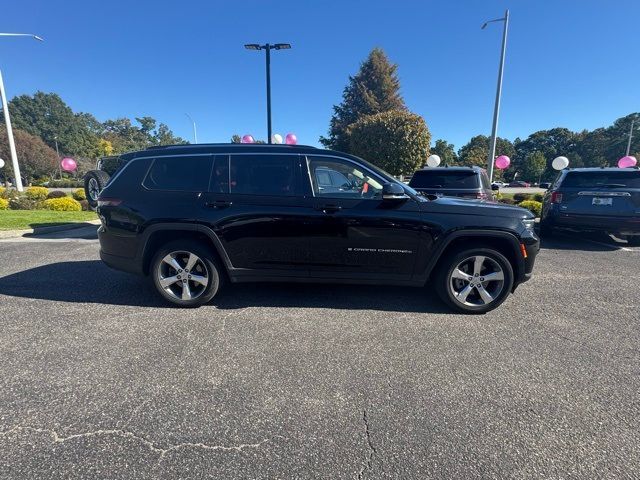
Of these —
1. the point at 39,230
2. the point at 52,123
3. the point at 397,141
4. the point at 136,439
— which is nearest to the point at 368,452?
Result: the point at 136,439

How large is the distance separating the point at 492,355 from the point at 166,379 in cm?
272

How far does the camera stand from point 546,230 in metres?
7.84

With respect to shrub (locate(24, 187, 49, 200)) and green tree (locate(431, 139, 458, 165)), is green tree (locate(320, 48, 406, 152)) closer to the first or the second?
green tree (locate(431, 139, 458, 165))

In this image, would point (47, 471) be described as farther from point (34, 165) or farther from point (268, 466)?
point (34, 165)

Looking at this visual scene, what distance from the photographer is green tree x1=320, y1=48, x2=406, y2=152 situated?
165 feet

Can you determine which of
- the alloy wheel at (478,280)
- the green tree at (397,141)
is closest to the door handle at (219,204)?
the alloy wheel at (478,280)

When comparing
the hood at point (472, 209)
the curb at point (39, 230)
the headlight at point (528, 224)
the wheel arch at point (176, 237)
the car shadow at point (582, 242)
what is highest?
the hood at point (472, 209)

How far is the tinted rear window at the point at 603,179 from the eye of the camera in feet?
21.8

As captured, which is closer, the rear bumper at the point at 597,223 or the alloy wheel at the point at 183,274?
the alloy wheel at the point at 183,274

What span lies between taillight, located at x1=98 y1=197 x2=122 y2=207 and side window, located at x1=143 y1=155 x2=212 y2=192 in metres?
0.38

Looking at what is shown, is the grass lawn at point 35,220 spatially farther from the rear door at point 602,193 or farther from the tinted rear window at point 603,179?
the tinted rear window at point 603,179

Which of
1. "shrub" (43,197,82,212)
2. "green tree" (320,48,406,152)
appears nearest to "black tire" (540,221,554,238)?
"shrub" (43,197,82,212)

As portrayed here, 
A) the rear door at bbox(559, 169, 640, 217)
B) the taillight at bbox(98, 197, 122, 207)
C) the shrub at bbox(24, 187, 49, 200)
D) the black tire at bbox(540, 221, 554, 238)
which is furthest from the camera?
the shrub at bbox(24, 187, 49, 200)

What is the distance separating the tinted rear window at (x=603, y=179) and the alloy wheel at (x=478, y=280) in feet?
16.3
